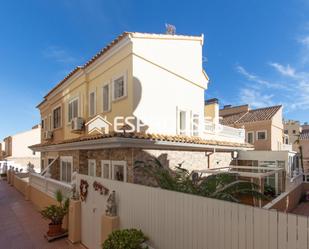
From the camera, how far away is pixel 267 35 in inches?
658

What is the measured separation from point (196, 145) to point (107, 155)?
4893mm

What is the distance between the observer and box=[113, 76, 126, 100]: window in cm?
1242

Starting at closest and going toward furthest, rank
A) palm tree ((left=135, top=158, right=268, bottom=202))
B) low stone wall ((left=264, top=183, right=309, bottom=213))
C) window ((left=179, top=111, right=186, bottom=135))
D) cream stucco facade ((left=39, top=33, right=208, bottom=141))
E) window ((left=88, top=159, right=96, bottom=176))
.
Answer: palm tree ((left=135, top=158, right=268, bottom=202)) < low stone wall ((left=264, top=183, right=309, bottom=213)) < cream stucco facade ((left=39, top=33, right=208, bottom=141)) < window ((left=88, top=159, right=96, bottom=176)) < window ((left=179, top=111, right=186, bottom=135))

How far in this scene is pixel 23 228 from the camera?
11742 millimetres

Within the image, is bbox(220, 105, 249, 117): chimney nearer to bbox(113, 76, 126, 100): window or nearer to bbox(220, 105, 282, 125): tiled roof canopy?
bbox(220, 105, 282, 125): tiled roof canopy

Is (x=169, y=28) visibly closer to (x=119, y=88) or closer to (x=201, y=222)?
(x=119, y=88)

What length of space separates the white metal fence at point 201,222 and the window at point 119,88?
5.77 m

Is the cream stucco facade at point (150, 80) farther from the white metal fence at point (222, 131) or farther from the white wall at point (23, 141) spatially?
the white wall at point (23, 141)

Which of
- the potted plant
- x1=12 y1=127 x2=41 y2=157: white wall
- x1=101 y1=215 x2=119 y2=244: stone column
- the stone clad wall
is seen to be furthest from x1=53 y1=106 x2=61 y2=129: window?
x1=12 y1=127 x2=41 y2=157: white wall

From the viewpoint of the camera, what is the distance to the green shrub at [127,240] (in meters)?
5.83

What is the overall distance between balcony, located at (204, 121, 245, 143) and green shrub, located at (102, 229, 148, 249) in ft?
37.7

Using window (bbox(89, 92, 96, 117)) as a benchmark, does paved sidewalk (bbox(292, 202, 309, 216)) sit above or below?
below

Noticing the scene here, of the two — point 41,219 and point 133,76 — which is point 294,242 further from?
point 41,219

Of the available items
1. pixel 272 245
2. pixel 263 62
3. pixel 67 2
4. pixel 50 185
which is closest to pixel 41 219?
pixel 50 185
